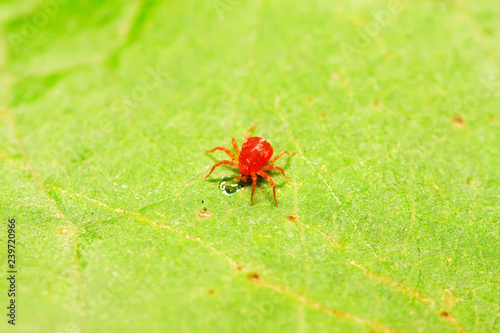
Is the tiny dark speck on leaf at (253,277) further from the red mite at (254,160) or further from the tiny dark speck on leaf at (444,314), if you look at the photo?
the tiny dark speck on leaf at (444,314)

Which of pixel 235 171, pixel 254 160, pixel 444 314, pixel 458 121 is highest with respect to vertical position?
pixel 458 121

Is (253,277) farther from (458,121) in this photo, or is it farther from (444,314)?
(458,121)

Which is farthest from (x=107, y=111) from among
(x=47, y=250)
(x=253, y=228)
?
(x=253, y=228)

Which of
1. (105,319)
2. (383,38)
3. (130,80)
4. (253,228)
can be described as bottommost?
(105,319)

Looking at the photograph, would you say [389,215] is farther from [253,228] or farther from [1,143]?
[1,143]

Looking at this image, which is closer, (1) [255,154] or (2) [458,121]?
(1) [255,154]

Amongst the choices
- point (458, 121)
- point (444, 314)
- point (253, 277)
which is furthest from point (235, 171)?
point (458, 121)

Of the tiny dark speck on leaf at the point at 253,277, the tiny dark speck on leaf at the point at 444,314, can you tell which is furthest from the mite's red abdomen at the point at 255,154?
the tiny dark speck on leaf at the point at 444,314
